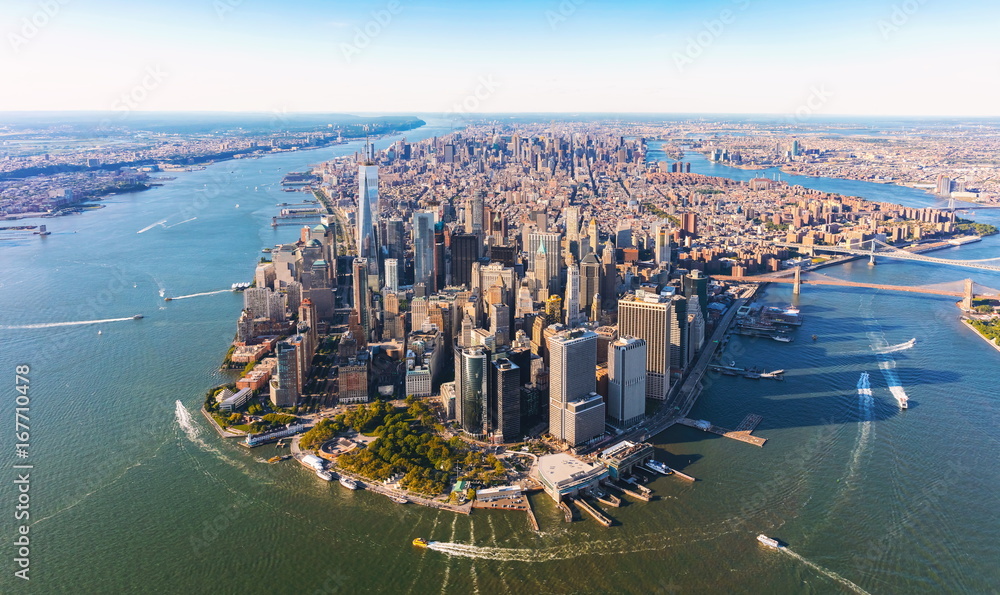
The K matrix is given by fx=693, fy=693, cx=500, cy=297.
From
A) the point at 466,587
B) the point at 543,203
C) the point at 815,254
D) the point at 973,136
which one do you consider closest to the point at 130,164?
the point at 543,203

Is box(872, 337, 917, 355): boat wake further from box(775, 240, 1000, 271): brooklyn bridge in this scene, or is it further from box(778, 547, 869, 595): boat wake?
box(775, 240, 1000, 271): brooklyn bridge

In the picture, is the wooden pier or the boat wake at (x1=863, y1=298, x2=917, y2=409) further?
the boat wake at (x1=863, y1=298, x2=917, y2=409)

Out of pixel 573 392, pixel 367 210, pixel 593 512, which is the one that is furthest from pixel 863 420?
pixel 367 210

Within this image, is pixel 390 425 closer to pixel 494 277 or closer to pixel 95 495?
pixel 95 495

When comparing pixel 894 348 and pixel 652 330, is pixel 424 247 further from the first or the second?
pixel 894 348

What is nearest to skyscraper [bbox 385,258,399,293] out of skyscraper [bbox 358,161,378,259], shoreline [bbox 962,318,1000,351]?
skyscraper [bbox 358,161,378,259]
